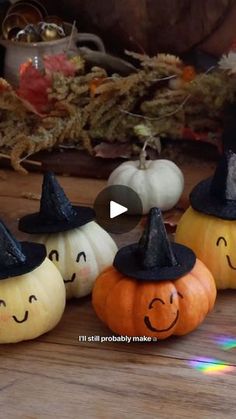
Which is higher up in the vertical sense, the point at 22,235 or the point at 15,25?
the point at 15,25

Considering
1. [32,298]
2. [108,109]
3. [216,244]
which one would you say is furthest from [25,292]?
[108,109]

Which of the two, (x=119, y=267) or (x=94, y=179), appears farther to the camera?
Answer: (x=94, y=179)

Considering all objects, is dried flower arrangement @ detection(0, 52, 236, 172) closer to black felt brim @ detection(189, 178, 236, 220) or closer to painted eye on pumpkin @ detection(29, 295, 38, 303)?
black felt brim @ detection(189, 178, 236, 220)

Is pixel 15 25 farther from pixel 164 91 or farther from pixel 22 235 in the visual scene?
pixel 22 235

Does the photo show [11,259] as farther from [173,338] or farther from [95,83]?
[95,83]

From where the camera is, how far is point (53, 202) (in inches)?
36.3

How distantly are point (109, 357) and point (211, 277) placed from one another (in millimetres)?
159

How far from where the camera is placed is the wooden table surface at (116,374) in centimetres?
77

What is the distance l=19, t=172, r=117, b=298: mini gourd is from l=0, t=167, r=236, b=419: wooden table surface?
5cm

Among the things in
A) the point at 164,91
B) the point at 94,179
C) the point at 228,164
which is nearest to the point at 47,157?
A: the point at 94,179

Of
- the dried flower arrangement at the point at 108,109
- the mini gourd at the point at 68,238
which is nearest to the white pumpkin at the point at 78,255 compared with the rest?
the mini gourd at the point at 68,238

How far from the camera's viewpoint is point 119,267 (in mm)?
848

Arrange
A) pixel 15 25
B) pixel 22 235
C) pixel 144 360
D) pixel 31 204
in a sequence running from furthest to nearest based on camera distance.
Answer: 1. pixel 15 25
2. pixel 31 204
3. pixel 22 235
4. pixel 144 360

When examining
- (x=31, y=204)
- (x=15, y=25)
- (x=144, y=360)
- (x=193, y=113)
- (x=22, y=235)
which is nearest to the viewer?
(x=144, y=360)
